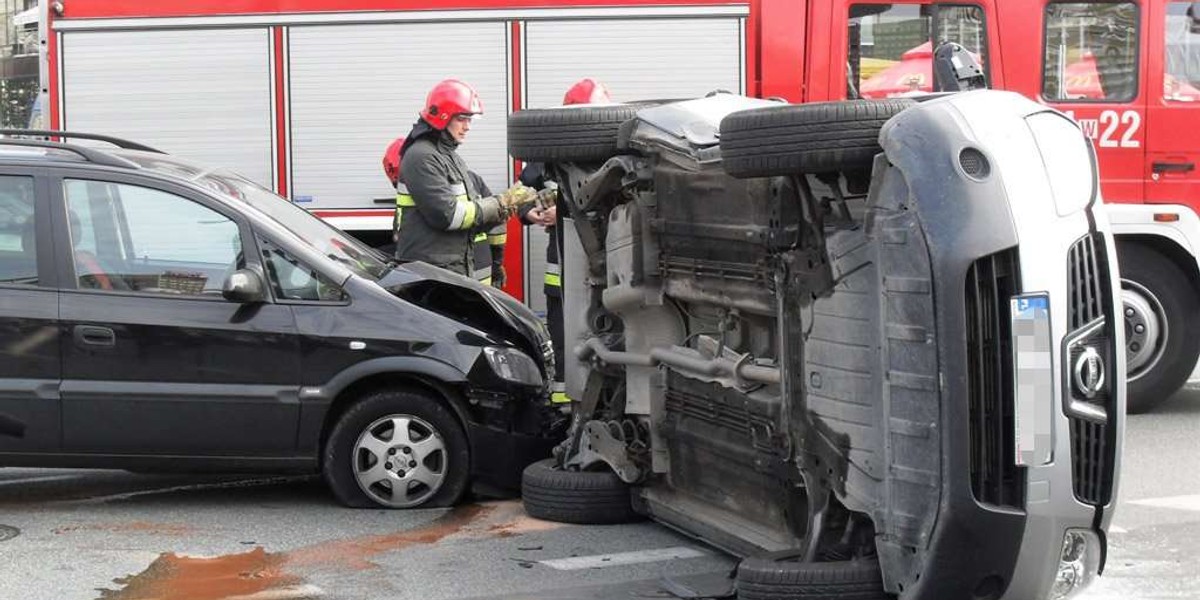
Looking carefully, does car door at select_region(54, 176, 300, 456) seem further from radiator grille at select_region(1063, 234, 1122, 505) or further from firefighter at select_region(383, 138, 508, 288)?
radiator grille at select_region(1063, 234, 1122, 505)

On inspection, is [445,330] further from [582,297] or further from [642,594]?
[642,594]

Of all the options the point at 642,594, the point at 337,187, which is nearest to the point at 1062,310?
the point at 642,594

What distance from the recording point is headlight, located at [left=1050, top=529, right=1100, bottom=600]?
4730mm

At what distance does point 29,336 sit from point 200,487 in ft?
3.87

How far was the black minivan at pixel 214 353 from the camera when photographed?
680cm

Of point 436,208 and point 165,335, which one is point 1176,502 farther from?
point 165,335

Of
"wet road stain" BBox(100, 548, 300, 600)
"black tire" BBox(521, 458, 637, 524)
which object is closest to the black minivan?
"black tire" BBox(521, 458, 637, 524)

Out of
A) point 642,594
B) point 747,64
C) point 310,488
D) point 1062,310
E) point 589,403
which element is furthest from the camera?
point 747,64

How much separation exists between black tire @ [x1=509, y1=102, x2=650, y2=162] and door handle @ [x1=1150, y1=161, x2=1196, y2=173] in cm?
410

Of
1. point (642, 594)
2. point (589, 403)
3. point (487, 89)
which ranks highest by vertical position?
point (487, 89)

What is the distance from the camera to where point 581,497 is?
263 inches

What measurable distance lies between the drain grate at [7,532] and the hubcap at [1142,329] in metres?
5.97

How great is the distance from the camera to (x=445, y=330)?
22.9 ft

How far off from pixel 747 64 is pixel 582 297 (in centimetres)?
386
